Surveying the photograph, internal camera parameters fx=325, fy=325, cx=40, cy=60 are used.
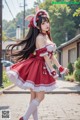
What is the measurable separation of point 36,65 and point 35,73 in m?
0.16

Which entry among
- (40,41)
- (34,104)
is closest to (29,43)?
(40,41)

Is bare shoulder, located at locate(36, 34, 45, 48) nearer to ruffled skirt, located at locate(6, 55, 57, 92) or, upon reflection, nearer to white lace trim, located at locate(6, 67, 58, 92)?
ruffled skirt, located at locate(6, 55, 57, 92)

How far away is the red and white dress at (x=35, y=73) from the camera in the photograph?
5.10m

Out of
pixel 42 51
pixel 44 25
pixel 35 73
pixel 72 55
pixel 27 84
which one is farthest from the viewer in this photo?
pixel 72 55

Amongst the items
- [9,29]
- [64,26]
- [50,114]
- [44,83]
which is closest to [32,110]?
[44,83]

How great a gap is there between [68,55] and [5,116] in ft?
90.4

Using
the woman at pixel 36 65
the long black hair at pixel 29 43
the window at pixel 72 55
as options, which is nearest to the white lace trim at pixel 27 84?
the woman at pixel 36 65

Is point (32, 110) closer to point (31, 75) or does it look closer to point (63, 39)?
point (31, 75)

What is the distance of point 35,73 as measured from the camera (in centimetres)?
515

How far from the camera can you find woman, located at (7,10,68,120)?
5.14 m

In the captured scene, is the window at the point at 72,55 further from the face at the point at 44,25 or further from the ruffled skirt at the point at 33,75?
the ruffled skirt at the point at 33,75

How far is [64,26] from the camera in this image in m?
47.3

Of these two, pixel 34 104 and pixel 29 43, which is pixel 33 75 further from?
pixel 29 43

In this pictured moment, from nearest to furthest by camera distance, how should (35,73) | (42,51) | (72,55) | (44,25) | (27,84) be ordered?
(27,84)
(35,73)
(42,51)
(44,25)
(72,55)
